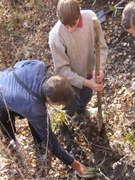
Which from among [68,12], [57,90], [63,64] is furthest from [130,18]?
[57,90]

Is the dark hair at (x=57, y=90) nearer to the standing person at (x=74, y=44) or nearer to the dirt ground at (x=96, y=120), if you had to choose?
the standing person at (x=74, y=44)

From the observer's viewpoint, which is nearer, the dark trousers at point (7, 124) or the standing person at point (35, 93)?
the standing person at point (35, 93)

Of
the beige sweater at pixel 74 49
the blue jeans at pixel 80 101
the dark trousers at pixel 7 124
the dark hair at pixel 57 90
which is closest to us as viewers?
the dark hair at pixel 57 90

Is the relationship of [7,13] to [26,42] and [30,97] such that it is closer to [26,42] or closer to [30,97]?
[26,42]

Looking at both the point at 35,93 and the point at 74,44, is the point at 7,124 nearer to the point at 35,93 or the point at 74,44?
the point at 35,93

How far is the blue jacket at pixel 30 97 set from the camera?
255 centimetres

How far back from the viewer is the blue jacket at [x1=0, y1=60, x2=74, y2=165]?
255cm

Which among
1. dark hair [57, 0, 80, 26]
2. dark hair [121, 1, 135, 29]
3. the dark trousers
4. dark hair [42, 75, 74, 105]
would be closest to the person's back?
dark hair [42, 75, 74, 105]

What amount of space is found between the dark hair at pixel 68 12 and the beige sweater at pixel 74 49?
0.16 m

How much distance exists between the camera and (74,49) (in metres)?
2.81

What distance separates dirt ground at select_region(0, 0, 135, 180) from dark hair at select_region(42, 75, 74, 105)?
52 cm

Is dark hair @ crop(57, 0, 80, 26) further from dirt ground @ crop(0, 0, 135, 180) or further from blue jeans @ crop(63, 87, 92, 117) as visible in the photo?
dirt ground @ crop(0, 0, 135, 180)

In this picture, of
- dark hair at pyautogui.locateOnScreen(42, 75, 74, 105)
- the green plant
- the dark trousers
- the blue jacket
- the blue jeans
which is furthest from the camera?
the blue jeans

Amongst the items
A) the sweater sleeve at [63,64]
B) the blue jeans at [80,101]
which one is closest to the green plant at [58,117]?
the blue jeans at [80,101]
